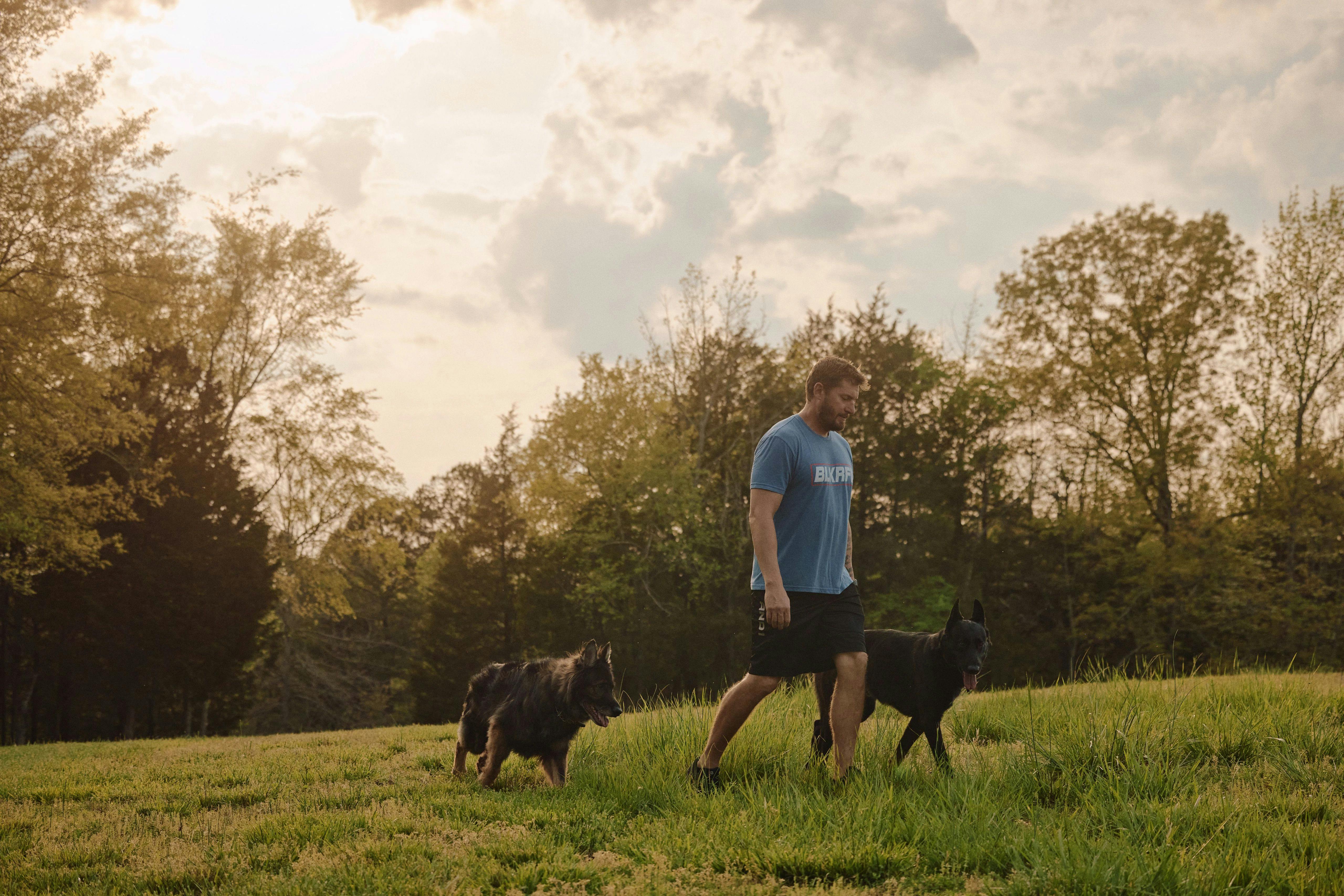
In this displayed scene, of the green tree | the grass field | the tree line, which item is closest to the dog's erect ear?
the grass field

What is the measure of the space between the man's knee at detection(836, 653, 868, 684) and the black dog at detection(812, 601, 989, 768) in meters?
0.20

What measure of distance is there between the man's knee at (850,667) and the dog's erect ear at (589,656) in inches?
65.0

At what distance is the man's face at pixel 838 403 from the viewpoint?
4.80 meters

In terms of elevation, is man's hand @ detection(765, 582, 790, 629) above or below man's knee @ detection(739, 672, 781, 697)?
above

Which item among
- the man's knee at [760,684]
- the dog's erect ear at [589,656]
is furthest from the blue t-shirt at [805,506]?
the dog's erect ear at [589,656]

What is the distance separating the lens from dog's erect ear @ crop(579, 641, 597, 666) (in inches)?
215

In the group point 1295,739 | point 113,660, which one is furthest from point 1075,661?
point 113,660

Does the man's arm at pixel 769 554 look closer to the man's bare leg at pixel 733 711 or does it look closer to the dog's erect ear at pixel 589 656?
the man's bare leg at pixel 733 711

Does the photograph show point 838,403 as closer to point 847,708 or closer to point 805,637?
point 805,637

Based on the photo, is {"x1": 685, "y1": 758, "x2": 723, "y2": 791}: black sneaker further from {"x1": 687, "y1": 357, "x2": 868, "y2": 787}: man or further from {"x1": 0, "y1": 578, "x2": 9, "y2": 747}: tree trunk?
{"x1": 0, "y1": 578, "x2": 9, "y2": 747}: tree trunk

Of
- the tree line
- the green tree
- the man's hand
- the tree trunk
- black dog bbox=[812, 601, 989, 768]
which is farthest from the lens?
the green tree

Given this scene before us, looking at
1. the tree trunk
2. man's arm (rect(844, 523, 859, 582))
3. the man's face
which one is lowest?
the tree trunk

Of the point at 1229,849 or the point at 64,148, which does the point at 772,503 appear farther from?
the point at 64,148

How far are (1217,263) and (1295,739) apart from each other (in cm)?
2320
